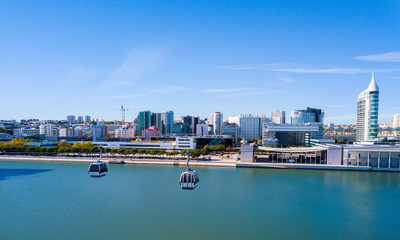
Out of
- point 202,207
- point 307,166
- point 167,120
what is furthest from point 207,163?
point 167,120

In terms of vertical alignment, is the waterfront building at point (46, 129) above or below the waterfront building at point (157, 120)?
below

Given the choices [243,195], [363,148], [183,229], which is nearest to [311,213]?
[243,195]

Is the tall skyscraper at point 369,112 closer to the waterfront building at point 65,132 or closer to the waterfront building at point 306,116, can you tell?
the waterfront building at point 306,116

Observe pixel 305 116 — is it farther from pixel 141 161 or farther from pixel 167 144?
pixel 141 161

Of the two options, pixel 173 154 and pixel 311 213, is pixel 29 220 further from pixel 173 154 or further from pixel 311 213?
pixel 173 154

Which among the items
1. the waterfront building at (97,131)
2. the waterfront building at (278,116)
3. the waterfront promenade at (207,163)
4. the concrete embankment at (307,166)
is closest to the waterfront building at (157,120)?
the waterfront building at (97,131)

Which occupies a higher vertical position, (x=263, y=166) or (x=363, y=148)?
(x=363, y=148)
